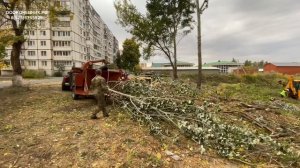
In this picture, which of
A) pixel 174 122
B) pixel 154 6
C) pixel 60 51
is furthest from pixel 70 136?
pixel 60 51

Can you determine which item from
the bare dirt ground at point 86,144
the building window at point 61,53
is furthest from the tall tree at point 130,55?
the bare dirt ground at point 86,144

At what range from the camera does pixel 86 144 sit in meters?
7.07

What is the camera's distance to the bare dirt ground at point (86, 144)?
6355mm

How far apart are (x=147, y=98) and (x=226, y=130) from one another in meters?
2.50

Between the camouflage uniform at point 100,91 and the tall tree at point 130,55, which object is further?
the tall tree at point 130,55

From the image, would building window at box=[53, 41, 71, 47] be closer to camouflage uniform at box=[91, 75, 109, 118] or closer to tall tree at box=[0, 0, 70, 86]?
tall tree at box=[0, 0, 70, 86]

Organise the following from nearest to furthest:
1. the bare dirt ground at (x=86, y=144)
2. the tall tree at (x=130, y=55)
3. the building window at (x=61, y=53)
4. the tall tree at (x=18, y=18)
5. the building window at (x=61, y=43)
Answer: the bare dirt ground at (x=86, y=144), the tall tree at (x=18, y=18), the tall tree at (x=130, y=55), the building window at (x=61, y=43), the building window at (x=61, y=53)

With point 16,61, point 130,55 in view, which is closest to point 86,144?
point 16,61

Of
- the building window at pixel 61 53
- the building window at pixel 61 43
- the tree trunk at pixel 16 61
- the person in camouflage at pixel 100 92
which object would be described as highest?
the building window at pixel 61 43

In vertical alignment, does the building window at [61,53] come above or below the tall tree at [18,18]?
above

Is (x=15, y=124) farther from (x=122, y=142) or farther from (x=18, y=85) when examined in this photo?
(x=18, y=85)
